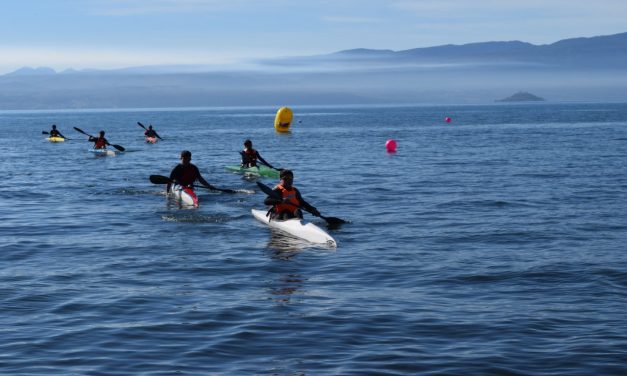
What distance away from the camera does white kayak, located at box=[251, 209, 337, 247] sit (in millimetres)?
18750

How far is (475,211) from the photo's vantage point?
24750 mm

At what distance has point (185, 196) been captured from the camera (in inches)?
1015

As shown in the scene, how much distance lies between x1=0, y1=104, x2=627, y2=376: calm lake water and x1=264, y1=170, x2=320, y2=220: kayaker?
2.36 feet

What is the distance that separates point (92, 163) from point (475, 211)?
26892mm

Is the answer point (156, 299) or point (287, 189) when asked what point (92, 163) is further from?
point (156, 299)

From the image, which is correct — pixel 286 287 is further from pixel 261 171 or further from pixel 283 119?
pixel 283 119

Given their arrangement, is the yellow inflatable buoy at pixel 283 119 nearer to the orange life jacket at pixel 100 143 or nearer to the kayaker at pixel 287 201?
the orange life jacket at pixel 100 143

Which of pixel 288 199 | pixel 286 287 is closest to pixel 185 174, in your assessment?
pixel 288 199

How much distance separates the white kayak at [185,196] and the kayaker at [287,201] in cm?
522

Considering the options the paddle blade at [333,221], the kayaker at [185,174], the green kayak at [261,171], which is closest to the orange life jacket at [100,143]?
the green kayak at [261,171]

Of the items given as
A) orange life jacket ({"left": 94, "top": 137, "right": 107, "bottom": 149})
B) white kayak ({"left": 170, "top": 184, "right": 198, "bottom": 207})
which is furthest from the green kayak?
orange life jacket ({"left": 94, "top": 137, "right": 107, "bottom": 149})

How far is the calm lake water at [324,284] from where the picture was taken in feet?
34.7

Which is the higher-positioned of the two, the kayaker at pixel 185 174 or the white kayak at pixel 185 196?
the kayaker at pixel 185 174

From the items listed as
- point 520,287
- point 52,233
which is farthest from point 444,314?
point 52,233
